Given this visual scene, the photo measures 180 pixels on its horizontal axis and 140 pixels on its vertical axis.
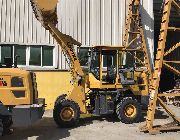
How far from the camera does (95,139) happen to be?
10109 millimetres

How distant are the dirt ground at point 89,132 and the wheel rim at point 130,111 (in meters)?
0.47

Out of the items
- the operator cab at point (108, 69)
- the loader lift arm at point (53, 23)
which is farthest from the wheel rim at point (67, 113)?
the operator cab at point (108, 69)

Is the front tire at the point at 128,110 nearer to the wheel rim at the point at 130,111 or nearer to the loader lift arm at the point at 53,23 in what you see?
the wheel rim at the point at 130,111

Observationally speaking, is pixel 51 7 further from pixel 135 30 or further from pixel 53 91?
pixel 135 30

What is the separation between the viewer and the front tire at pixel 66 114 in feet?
39.3

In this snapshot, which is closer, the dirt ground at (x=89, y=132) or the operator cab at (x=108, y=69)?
the dirt ground at (x=89, y=132)

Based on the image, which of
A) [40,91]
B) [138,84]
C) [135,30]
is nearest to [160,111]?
[138,84]

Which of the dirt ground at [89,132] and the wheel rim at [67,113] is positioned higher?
the wheel rim at [67,113]

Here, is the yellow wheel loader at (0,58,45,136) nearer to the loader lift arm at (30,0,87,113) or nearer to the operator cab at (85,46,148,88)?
the loader lift arm at (30,0,87,113)

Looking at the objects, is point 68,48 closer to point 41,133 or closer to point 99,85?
→ point 99,85

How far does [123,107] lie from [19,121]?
4.72 meters

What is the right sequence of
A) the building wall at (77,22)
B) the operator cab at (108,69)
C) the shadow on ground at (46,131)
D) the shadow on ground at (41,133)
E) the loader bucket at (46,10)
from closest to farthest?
the shadow on ground at (41,133)
the shadow on ground at (46,131)
the loader bucket at (46,10)
the operator cab at (108,69)
the building wall at (77,22)

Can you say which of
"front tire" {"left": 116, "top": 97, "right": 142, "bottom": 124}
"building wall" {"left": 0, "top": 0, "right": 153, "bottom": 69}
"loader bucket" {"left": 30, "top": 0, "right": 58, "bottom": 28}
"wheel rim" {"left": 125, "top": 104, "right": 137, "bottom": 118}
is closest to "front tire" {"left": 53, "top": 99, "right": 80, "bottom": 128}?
"front tire" {"left": 116, "top": 97, "right": 142, "bottom": 124}

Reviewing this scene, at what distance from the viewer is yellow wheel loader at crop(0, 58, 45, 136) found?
9.32 meters
